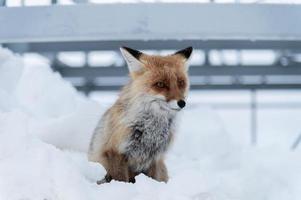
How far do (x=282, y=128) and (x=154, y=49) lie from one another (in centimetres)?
389

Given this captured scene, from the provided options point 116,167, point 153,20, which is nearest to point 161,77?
point 116,167

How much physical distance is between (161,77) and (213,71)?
3.78m

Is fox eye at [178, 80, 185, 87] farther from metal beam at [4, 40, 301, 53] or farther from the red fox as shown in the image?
metal beam at [4, 40, 301, 53]

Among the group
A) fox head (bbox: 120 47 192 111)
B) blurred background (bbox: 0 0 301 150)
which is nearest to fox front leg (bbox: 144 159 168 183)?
fox head (bbox: 120 47 192 111)

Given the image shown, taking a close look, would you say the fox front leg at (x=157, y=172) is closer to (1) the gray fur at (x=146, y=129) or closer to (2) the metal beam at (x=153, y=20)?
(1) the gray fur at (x=146, y=129)

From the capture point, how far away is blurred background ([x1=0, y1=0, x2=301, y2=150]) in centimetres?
317

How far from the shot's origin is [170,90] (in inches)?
94.0

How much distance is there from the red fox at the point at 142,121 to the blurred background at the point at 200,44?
0.66 meters

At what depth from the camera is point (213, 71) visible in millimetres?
6148

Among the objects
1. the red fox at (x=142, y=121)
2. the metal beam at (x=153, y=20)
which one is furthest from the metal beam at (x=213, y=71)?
the red fox at (x=142, y=121)

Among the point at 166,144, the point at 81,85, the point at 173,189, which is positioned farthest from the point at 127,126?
the point at 81,85

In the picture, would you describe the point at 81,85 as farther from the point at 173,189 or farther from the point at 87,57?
the point at 173,189

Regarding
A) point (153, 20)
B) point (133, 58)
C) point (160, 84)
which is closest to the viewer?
point (160, 84)

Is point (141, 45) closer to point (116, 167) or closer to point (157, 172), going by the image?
point (157, 172)
